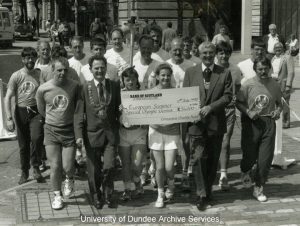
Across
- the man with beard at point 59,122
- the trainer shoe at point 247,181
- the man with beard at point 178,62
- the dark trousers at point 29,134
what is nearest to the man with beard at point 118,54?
the man with beard at point 178,62

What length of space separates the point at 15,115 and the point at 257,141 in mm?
3199

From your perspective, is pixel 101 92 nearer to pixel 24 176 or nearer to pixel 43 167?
pixel 24 176

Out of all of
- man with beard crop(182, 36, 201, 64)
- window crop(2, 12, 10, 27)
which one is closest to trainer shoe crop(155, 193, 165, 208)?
man with beard crop(182, 36, 201, 64)

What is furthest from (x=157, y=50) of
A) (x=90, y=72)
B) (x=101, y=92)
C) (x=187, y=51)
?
(x=101, y=92)

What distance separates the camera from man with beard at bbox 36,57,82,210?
6.92 m

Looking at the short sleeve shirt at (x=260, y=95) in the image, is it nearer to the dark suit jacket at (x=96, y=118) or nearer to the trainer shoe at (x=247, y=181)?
the trainer shoe at (x=247, y=181)

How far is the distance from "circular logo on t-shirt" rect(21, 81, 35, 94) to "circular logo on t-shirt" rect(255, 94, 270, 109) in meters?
2.93

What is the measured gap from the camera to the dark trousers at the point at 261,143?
23.7 feet

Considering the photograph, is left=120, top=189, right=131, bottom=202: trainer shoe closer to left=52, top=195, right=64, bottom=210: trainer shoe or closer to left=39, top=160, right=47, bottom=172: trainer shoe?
left=52, top=195, right=64, bottom=210: trainer shoe

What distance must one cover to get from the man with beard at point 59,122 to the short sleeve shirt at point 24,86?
108 centimetres

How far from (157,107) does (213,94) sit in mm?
643

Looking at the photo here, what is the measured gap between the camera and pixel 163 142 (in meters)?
6.96

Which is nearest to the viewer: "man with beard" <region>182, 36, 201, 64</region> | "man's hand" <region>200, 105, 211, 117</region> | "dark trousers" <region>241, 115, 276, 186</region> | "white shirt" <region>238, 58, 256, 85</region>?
"man's hand" <region>200, 105, 211, 117</region>

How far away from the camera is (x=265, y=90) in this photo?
721 cm
